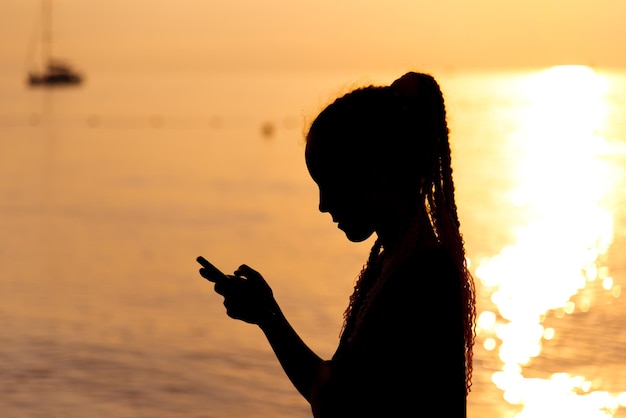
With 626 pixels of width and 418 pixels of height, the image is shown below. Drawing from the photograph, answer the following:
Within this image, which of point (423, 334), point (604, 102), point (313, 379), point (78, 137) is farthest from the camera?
point (604, 102)

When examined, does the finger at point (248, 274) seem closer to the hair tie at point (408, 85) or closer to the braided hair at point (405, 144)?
the braided hair at point (405, 144)

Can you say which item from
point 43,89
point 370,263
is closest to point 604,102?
point 43,89

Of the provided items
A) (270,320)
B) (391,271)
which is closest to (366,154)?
(391,271)

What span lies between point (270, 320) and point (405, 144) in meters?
0.41

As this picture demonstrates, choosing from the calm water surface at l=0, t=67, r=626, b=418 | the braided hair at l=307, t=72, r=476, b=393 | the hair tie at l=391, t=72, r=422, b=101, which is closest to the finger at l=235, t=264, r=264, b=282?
the braided hair at l=307, t=72, r=476, b=393

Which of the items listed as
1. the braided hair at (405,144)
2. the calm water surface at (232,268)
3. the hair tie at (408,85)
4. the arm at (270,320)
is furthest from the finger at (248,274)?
the hair tie at (408,85)

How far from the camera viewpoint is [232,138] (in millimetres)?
55125

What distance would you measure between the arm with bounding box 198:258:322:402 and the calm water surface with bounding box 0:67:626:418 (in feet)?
1.19

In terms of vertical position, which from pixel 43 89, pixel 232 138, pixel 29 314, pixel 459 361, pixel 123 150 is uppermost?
pixel 43 89

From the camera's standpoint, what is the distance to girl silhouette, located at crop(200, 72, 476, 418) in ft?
6.81

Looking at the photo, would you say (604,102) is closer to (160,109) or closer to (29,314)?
(160,109)

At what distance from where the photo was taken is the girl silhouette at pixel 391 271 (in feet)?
6.81

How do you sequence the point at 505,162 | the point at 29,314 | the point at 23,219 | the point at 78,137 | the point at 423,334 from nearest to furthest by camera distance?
the point at 423,334 → the point at 29,314 → the point at 23,219 → the point at 505,162 → the point at 78,137

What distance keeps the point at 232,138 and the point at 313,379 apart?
53.1 m
